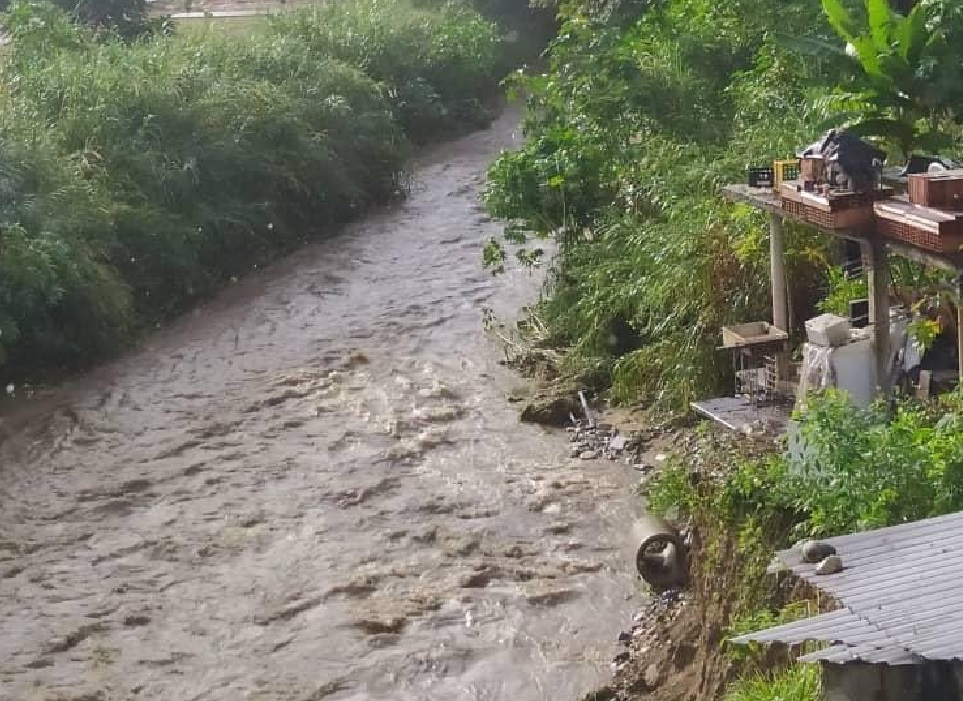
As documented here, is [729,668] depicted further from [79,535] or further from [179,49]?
[179,49]

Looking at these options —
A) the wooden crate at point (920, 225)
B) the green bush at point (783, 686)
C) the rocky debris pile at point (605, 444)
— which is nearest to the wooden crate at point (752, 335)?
the wooden crate at point (920, 225)

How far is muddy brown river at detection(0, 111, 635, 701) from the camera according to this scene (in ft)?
20.0

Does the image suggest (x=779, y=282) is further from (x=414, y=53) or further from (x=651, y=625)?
(x=414, y=53)

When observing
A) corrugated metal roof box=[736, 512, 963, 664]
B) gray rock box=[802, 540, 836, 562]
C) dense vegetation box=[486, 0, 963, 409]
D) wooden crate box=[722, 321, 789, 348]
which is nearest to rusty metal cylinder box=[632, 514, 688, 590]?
wooden crate box=[722, 321, 789, 348]

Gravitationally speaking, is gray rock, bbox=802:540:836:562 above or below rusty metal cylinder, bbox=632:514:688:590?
above

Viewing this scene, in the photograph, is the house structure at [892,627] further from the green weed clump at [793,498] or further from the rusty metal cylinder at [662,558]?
the rusty metal cylinder at [662,558]

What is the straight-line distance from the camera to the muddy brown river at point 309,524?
6082 mm

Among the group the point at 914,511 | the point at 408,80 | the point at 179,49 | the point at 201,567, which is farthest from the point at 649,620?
the point at 408,80

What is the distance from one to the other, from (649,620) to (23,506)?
4193 millimetres

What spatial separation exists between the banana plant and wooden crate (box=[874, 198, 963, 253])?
1.52 m

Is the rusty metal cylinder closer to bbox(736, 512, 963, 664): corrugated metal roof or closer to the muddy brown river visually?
the muddy brown river

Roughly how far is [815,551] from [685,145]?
6599 millimetres

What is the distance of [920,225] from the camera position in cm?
515

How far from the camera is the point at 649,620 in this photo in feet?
20.0
